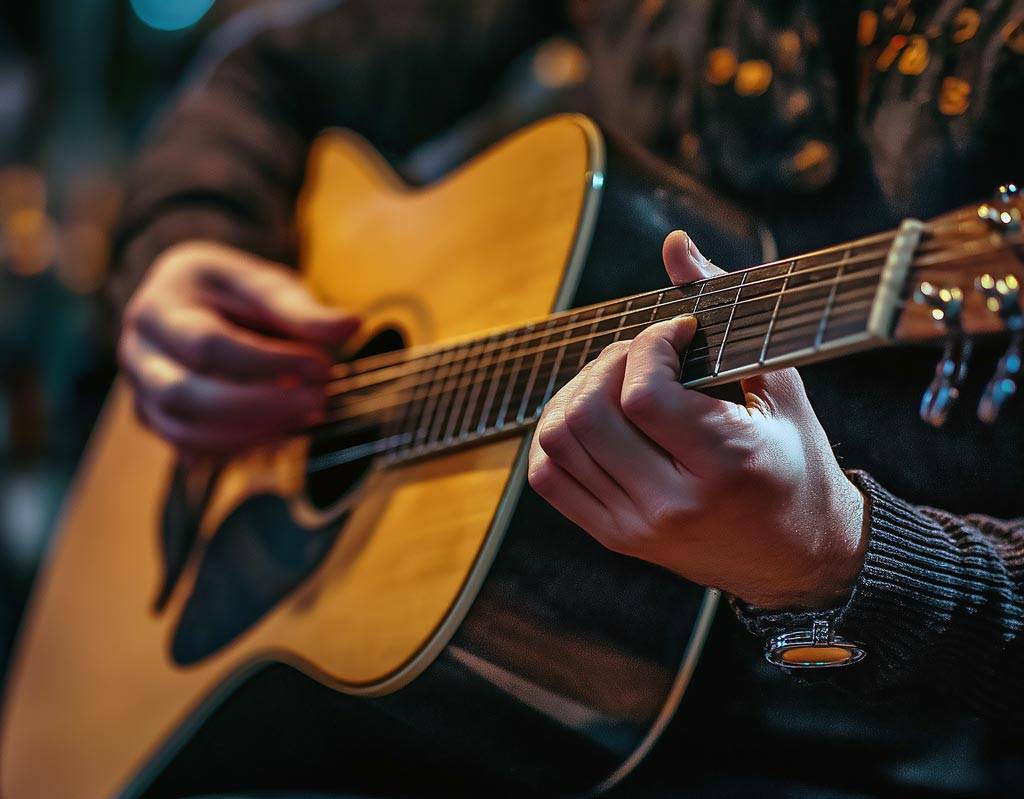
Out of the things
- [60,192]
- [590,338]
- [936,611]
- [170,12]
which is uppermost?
[590,338]

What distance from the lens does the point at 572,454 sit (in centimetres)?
44

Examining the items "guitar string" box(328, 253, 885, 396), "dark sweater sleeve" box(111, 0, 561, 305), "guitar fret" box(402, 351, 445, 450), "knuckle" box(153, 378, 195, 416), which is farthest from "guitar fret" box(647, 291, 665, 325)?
"dark sweater sleeve" box(111, 0, 561, 305)

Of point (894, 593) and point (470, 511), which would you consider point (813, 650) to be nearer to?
point (894, 593)

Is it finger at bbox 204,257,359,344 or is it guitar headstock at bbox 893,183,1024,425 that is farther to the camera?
finger at bbox 204,257,359,344

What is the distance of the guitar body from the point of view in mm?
546

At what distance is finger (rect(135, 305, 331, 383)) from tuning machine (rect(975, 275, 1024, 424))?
1.77 ft

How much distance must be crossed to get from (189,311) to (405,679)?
1.34 feet

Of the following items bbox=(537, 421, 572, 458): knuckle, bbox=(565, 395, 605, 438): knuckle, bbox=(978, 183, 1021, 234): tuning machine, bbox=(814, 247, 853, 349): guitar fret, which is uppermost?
bbox=(978, 183, 1021, 234): tuning machine

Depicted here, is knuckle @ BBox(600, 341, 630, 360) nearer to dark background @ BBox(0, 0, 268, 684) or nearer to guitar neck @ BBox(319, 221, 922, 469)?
guitar neck @ BBox(319, 221, 922, 469)

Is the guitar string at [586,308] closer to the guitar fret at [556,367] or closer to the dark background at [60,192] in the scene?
the guitar fret at [556,367]

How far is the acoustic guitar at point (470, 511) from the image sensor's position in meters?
0.40

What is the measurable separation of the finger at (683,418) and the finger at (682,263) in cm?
5

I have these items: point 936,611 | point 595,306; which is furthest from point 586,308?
point 936,611

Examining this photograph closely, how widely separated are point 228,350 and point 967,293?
1.92ft
